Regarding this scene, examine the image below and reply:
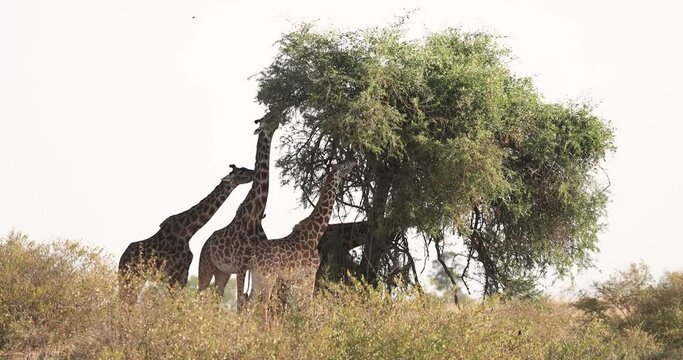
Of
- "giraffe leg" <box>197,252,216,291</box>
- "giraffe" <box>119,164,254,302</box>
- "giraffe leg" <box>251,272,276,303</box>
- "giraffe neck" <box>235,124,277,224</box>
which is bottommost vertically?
"giraffe leg" <box>251,272,276,303</box>

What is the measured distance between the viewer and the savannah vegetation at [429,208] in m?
13.8

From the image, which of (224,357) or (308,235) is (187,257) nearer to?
(308,235)

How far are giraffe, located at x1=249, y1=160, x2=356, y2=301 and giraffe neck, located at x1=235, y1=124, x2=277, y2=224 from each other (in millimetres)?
825

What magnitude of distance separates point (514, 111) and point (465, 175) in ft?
7.47

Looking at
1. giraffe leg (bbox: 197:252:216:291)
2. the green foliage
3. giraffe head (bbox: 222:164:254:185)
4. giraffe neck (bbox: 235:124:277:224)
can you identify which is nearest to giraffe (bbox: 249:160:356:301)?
giraffe neck (bbox: 235:124:277:224)

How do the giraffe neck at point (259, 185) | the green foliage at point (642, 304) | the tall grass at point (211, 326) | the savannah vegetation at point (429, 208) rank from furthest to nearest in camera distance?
the green foliage at point (642, 304) → the giraffe neck at point (259, 185) → the savannah vegetation at point (429, 208) → the tall grass at point (211, 326)

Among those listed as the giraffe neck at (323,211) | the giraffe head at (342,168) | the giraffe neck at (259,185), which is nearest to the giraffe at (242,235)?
the giraffe neck at (259,185)

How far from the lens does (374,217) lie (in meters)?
18.7

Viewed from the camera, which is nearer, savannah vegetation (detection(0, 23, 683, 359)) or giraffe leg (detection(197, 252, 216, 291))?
savannah vegetation (detection(0, 23, 683, 359))

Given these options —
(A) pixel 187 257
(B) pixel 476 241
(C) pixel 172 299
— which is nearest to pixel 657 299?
(B) pixel 476 241

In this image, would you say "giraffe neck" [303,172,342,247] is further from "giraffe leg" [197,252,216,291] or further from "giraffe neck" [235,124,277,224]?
"giraffe leg" [197,252,216,291]

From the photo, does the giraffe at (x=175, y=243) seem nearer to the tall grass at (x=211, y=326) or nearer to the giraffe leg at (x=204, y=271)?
the giraffe leg at (x=204, y=271)

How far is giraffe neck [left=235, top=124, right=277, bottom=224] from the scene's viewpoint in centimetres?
1725

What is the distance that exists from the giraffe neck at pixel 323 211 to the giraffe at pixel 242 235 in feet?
2.88
